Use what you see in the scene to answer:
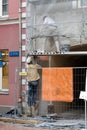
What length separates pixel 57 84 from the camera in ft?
50.8

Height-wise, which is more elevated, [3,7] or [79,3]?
[3,7]

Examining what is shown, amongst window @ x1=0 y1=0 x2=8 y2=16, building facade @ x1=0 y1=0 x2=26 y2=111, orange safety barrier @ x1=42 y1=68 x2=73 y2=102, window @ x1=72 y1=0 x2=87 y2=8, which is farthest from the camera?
window @ x1=0 y1=0 x2=8 y2=16

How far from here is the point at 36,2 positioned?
58.1 feet

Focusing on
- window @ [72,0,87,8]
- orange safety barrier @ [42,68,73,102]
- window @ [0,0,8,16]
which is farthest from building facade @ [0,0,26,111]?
orange safety barrier @ [42,68,73,102]

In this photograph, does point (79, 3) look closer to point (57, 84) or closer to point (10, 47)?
point (57, 84)

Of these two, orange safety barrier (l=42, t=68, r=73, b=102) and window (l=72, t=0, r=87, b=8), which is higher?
window (l=72, t=0, r=87, b=8)

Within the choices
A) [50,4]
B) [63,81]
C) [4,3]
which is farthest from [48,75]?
[4,3]

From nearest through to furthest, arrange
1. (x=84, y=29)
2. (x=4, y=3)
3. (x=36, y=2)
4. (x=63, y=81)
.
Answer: (x=63, y=81)
(x=84, y=29)
(x=36, y=2)
(x=4, y=3)

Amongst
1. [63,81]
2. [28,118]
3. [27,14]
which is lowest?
[28,118]

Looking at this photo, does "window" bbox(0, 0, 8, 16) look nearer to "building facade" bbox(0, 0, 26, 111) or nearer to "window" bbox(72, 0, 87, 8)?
"building facade" bbox(0, 0, 26, 111)

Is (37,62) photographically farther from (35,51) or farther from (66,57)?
(66,57)

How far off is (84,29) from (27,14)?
273 centimetres

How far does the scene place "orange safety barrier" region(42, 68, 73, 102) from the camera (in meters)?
15.2

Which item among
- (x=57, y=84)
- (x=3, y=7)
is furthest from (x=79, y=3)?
(x=3, y=7)
